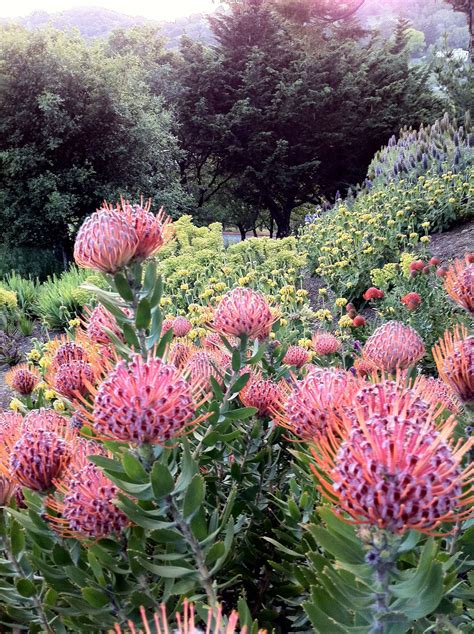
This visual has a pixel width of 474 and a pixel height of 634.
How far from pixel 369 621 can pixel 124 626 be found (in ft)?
1.59

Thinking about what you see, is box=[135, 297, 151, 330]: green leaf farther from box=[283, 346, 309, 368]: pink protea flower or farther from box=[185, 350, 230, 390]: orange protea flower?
box=[283, 346, 309, 368]: pink protea flower

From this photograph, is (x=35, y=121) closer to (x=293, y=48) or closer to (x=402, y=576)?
(x=293, y=48)

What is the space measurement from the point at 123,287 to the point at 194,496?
419mm

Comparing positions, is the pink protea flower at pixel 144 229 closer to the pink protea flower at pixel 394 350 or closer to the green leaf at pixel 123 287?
the green leaf at pixel 123 287

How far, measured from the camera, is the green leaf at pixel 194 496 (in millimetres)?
914

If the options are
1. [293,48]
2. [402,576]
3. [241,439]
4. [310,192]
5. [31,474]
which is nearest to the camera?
[402,576]

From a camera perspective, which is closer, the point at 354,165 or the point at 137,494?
→ the point at 137,494

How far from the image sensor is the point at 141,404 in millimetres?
830

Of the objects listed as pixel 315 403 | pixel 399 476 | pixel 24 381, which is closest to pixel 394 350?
pixel 315 403

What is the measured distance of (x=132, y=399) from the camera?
0.83m

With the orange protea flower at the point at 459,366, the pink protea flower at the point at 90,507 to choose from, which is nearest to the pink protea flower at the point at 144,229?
the pink protea flower at the point at 90,507

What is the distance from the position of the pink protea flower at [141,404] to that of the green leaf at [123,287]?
25cm

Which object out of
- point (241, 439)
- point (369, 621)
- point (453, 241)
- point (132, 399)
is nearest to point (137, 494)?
point (132, 399)

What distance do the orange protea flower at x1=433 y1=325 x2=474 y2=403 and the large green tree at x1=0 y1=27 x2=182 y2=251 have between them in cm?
1273
